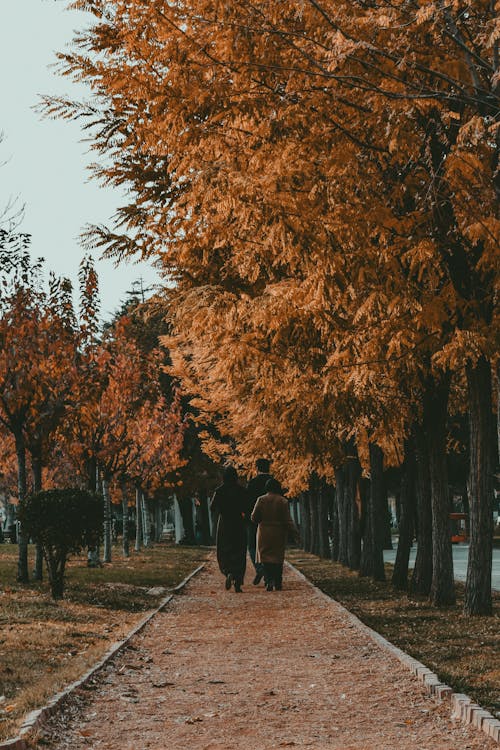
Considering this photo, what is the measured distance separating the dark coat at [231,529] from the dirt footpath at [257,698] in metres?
5.55

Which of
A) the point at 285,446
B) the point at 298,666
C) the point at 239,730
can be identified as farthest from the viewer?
the point at 285,446

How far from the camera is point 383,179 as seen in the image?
10.9 meters

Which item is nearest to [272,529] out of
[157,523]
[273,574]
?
[273,574]

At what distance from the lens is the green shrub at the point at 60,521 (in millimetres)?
15758

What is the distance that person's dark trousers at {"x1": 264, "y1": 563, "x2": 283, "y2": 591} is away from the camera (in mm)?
18328

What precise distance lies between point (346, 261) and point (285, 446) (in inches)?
420

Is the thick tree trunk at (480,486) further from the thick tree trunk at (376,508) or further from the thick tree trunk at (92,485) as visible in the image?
the thick tree trunk at (92,485)

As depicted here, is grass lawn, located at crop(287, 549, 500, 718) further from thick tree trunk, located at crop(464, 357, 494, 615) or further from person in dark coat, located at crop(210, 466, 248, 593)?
person in dark coat, located at crop(210, 466, 248, 593)

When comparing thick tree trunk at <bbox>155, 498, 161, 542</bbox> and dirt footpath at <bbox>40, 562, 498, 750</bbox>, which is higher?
dirt footpath at <bbox>40, 562, 498, 750</bbox>

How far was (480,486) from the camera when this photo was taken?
12.7m

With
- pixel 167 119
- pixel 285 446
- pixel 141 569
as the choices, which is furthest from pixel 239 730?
pixel 141 569

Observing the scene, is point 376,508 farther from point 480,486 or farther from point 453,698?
point 453,698

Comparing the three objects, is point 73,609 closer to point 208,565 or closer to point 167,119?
point 167,119

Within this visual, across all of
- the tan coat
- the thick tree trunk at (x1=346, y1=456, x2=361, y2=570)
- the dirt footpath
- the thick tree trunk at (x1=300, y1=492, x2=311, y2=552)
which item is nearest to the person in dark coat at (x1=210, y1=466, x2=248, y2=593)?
the tan coat
